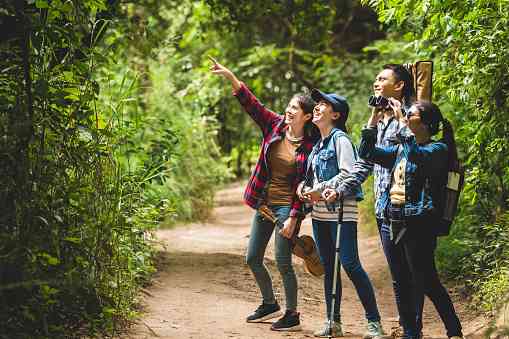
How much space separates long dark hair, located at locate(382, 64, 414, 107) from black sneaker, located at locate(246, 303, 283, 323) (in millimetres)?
2029

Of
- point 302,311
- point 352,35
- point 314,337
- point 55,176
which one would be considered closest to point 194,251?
point 302,311

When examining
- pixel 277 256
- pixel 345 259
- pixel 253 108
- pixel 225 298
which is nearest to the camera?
pixel 345 259

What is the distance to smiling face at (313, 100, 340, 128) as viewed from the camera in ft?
20.5

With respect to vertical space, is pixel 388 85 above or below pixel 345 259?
above

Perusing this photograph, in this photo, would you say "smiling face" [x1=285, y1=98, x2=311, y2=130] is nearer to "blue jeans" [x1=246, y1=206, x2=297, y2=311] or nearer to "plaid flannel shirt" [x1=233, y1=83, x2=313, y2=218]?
"plaid flannel shirt" [x1=233, y1=83, x2=313, y2=218]

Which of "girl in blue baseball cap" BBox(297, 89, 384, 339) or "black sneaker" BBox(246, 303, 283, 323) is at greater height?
"girl in blue baseball cap" BBox(297, 89, 384, 339)

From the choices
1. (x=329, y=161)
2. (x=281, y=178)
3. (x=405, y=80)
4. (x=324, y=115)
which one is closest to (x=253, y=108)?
(x=281, y=178)

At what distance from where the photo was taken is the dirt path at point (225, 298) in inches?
253

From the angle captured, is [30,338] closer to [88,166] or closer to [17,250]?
[17,250]

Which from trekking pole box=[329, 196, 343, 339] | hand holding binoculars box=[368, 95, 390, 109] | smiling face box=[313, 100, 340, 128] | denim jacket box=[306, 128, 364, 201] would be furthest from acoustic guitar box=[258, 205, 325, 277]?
hand holding binoculars box=[368, 95, 390, 109]

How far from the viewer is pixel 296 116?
6.55 m

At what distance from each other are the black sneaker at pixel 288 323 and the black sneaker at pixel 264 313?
23 centimetres

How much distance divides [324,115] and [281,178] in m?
0.68

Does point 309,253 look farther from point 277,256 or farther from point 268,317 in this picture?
point 268,317
